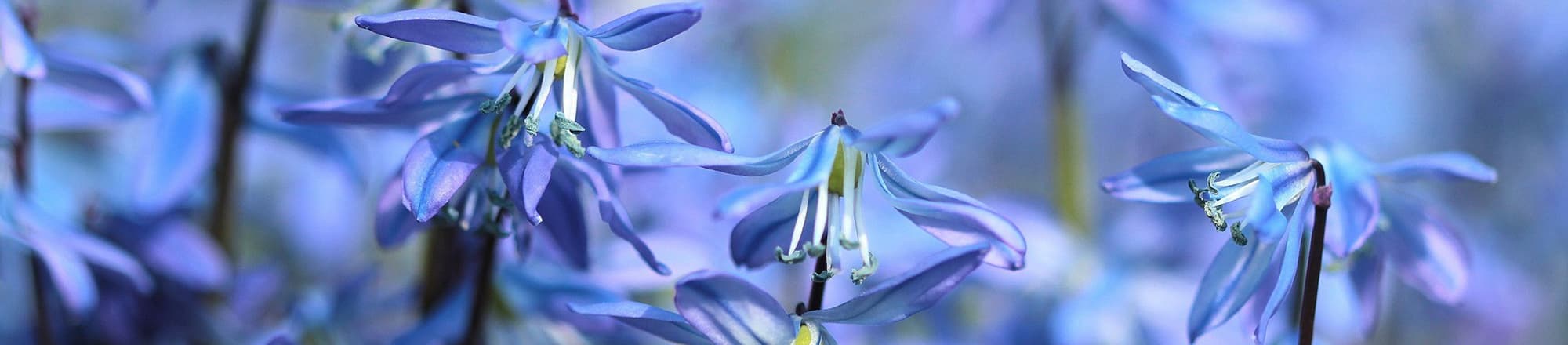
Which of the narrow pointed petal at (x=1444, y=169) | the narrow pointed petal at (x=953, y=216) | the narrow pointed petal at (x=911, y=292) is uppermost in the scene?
the narrow pointed petal at (x=1444, y=169)

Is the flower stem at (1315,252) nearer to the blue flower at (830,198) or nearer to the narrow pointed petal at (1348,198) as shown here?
the narrow pointed petal at (1348,198)

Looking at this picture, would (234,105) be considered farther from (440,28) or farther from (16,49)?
(440,28)

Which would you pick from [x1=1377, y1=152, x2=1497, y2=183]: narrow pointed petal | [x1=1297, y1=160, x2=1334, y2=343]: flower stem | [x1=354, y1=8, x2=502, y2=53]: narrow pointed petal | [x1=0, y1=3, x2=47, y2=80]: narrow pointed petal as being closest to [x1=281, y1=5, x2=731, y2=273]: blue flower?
[x1=354, y1=8, x2=502, y2=53]: narrow pointed petal

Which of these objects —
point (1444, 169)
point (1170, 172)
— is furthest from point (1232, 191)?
point (1444, 169)

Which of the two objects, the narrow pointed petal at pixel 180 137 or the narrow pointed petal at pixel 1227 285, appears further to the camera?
the narrow pointed petal at pixel 180 137

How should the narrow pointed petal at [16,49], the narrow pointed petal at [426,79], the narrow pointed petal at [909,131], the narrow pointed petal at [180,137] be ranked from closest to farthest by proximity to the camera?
the narrow pointed petal at [909,131] < the narrow pointed petal at [426,79] < the narrow pointed petal at [16,49] < the narrow pointed petal at [180,137]

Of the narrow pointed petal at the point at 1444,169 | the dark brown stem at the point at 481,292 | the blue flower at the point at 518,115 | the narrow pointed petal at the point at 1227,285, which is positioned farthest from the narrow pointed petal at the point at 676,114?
the narrow pointed petal at the point at 1444,169
